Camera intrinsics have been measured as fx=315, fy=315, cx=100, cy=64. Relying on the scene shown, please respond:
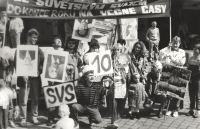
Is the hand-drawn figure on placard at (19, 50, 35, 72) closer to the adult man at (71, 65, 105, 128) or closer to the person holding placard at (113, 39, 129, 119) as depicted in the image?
the adult man at (71, 65, 105, 128)

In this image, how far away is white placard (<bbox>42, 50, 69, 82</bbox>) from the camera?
6.13 m

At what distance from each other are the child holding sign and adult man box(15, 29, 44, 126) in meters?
0.49

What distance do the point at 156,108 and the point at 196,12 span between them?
1214 centimetres

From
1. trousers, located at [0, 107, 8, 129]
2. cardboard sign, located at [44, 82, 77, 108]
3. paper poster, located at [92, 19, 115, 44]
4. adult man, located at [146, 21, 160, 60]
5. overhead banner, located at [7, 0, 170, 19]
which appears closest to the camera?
overhead banner, located at [7, 0, 170, 19]

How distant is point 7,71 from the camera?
20.4ft

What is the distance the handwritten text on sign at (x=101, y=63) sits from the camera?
6.31 meters

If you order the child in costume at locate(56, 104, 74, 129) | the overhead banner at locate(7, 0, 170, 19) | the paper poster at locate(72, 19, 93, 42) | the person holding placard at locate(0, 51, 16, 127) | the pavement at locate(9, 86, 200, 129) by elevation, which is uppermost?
the overhead banner at locate(7, 0, 170, 19)

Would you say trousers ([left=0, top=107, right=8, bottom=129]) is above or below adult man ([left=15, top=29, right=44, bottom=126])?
below

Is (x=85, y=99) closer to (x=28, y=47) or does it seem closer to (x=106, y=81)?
(x=106, y=81)

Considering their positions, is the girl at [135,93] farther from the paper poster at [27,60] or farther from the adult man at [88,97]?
the paper poster at [27,60]

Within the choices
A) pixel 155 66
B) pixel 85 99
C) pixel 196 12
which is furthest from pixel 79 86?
pixel 196 12

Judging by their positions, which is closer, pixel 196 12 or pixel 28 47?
pixel 28 47

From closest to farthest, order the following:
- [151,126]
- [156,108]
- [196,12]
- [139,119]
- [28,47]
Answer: [28,47], [151,126], [139,119], [156,108], [196,12]

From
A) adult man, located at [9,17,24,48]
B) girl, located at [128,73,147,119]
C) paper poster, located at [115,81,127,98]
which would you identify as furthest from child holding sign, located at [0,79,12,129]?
adult man, located at [9,17,24,48]
